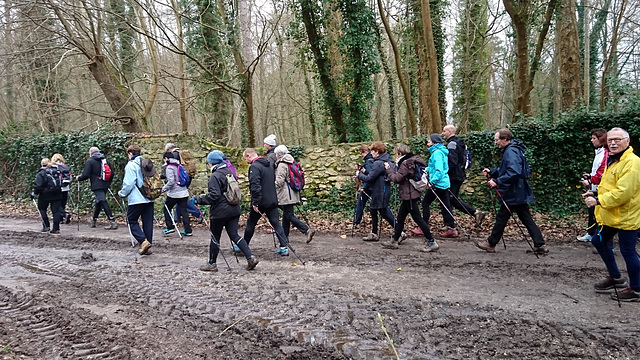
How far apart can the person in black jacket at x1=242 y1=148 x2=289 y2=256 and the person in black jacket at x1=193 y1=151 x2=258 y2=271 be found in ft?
1.44

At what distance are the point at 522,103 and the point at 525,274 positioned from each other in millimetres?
8279

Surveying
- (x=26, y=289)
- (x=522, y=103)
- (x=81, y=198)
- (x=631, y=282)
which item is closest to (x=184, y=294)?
(x=26, y=289)

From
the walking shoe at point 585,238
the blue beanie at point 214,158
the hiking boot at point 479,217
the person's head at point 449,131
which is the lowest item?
the walking shoe at point 585,238

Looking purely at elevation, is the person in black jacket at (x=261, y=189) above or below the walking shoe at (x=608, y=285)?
above

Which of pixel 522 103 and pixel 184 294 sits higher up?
pixel 522 103

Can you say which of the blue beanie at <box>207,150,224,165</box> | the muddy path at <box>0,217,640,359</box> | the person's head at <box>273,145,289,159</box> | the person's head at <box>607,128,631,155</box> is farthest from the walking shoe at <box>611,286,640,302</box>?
the blue beanie at <box>207,150,224,165</box>

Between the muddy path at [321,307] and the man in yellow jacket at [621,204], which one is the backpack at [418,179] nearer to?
the muddy path at [321,307]

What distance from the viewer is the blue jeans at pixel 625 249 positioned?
4250 mm

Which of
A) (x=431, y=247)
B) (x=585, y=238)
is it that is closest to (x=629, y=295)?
(x=431, y=247)

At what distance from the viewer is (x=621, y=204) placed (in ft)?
13.7

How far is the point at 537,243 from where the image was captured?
613cm

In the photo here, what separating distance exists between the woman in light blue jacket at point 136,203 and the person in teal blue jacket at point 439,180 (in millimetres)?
5433

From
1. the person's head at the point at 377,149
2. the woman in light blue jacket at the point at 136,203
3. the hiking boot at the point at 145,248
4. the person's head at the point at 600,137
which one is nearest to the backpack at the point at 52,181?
the woman in light blue jacket at the point at 136,203

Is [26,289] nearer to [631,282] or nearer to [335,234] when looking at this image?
[335,234]
